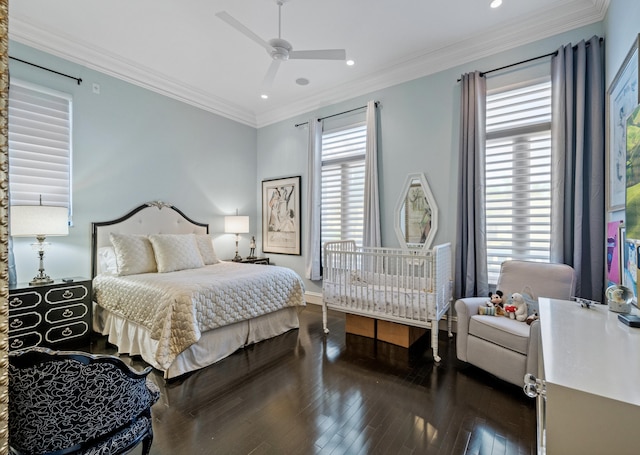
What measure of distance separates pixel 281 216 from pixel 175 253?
6.28 feet

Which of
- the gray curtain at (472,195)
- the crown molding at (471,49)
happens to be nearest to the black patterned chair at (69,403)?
the gray curtain at (472,195)

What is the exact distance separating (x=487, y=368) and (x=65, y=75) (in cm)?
496

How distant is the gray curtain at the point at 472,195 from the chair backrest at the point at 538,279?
284mm

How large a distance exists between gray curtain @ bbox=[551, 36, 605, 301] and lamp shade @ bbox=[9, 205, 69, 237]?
4540 mm

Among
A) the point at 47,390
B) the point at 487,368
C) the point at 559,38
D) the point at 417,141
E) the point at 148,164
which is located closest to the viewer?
the point at 47,390

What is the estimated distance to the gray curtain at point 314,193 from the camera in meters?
4.47

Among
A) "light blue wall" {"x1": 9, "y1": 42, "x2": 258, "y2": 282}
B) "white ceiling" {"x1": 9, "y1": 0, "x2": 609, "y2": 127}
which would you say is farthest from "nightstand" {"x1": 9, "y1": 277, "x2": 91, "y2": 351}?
"white ceiling" {"x1": 9, "y1": 0, "x2": 609, "y2": 127}

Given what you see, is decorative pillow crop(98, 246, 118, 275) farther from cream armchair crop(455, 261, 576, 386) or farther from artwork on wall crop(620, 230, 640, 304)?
artwork on wall crop(620, 230, 640, 304)

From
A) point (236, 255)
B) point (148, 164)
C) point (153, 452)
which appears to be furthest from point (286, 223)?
point (153, 452)

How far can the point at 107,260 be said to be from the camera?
3406 mm

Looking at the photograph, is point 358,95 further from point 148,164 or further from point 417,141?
point 148,164

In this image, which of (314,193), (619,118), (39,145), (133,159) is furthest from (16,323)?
(619,118)

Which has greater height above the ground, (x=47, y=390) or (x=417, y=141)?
(x=417, y=141)

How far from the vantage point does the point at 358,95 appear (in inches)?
163
